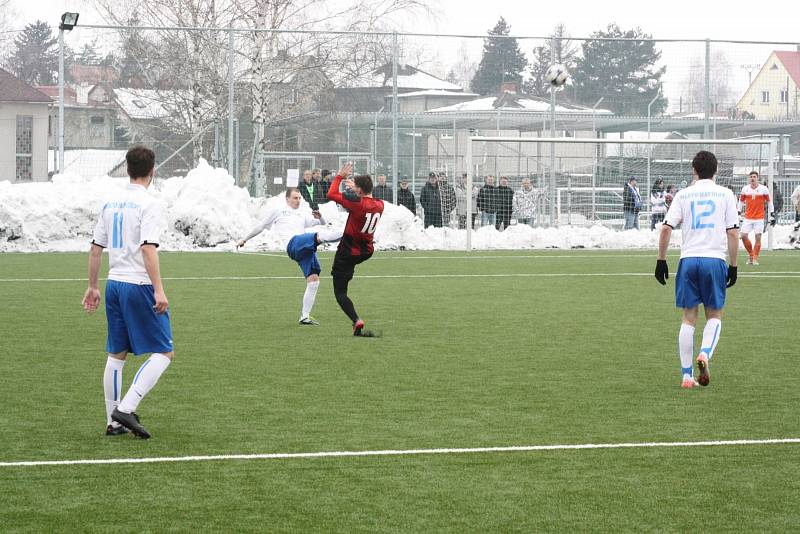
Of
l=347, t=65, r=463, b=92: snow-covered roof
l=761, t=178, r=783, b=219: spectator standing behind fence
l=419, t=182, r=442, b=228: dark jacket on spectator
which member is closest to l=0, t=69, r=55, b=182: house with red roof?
l=347, t=65, r=463, b=92: snow-covered roof

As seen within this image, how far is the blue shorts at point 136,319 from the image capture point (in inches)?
283

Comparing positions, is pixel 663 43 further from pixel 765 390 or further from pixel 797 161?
pixel 765 390

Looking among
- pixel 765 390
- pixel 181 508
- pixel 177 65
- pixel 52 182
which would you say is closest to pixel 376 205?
pixel 765 390

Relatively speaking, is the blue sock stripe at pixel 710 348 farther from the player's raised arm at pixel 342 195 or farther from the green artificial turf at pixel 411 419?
the player's raised arm at pixel 342 195

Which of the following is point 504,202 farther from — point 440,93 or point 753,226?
point 753,226

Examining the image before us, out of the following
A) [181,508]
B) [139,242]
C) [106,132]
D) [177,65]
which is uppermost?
[177,65]

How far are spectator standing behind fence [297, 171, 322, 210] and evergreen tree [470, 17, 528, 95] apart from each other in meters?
6.49

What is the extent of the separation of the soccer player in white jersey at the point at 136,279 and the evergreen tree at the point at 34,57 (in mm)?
36600

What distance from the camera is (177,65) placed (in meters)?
33.6

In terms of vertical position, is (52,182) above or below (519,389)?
above

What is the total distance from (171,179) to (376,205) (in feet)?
58.0

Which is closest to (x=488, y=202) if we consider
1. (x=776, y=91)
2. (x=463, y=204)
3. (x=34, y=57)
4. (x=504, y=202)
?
(x=504, y=202)

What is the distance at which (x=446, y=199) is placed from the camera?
97.2 ft

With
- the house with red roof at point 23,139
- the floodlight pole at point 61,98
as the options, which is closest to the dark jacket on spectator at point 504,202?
the floodlight pole at point 61,98
